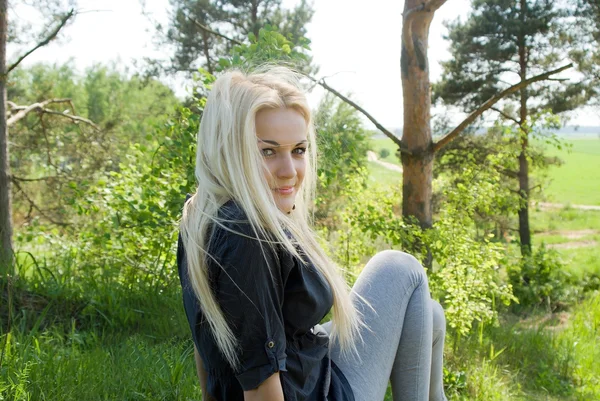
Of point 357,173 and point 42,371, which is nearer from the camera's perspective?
point 42,371

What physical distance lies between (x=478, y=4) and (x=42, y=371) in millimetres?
A: 12122

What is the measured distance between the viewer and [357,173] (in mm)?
5090

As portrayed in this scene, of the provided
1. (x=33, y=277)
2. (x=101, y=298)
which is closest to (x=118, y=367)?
(x=101, y=298)

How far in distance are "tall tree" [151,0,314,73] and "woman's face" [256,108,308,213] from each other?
12461 millimetres

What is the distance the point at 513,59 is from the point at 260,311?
40.7 ft

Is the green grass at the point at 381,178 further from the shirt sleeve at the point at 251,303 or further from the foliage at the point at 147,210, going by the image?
the shirt sleeve at the point at 251,303

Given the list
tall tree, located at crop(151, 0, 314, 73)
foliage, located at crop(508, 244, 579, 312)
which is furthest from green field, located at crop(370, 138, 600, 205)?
foliage, located at crop(508, 244, 579, 312)

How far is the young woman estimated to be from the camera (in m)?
1.24

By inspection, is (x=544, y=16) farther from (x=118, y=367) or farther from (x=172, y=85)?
(x=118, y=367)

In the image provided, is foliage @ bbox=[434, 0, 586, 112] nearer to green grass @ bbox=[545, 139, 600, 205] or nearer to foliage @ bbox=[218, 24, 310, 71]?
green grass @ bbox=[545, 139, 600, 205]

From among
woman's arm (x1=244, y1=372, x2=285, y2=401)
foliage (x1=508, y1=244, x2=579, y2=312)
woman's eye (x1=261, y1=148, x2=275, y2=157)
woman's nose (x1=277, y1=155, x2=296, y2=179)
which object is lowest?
foliage (x1=508, y1=244, x2=579, y2=312)

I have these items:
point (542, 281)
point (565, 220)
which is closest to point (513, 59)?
point (542, 281)

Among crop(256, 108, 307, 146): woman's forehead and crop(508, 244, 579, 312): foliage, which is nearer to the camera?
crop(256, 108, 307, 146): woman's forehead

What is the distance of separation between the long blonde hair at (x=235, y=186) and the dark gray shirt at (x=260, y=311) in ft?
0.09
